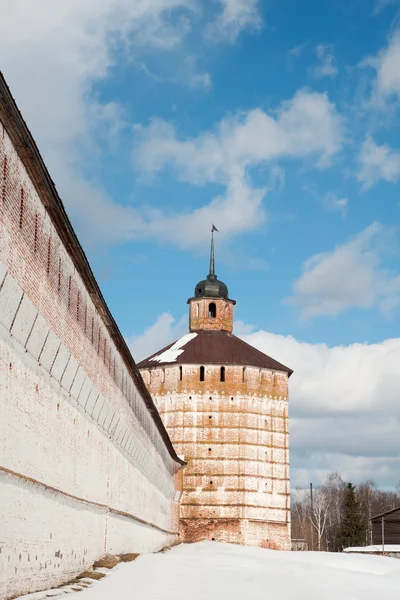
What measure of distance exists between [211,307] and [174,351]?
16.2ft

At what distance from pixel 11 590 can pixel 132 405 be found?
11887mm

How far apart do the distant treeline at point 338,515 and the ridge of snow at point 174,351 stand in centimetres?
1843

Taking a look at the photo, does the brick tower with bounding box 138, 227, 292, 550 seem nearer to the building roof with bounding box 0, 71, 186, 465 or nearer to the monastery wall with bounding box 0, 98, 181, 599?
the monastery wall with bounding box 0, 98, 181, 599

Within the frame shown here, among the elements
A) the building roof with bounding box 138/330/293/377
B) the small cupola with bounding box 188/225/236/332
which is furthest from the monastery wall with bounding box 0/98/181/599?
the small cupola with bounding box 188/225/236/332

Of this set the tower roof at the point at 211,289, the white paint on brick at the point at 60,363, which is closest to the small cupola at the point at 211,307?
the tower roof at the point at 211,289

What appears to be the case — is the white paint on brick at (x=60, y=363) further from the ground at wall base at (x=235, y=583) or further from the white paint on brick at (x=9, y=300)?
the ground at wall base at (x=235, y=583)

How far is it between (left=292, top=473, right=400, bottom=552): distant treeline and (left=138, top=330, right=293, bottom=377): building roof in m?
15.2

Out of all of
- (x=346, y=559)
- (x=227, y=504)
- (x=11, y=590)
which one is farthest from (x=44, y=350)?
(x=227, y=504)

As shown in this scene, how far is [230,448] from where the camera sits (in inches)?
1896

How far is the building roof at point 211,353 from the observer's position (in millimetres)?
49528

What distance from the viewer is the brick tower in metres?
47.0

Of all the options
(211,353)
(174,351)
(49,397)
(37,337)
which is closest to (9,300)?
(37,337)

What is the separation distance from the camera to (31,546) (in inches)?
401

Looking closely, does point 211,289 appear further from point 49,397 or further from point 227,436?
point 49,397
